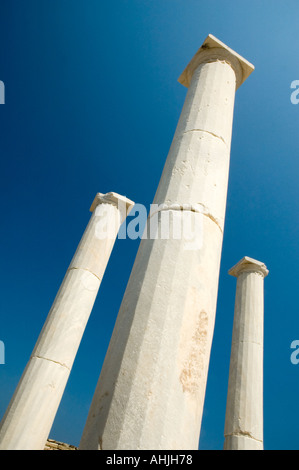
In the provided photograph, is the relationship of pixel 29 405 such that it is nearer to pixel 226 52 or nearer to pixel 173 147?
pixel 173 147

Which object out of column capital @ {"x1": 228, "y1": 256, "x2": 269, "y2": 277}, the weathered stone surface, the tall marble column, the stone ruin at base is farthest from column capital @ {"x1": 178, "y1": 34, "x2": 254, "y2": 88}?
the weathered stone surface

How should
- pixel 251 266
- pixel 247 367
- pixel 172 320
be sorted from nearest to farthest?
pixel 172 320 < pixel 247 367 < pixel 251 266

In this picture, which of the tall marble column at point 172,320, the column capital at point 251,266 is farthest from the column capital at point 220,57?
the column capital at point 251,266

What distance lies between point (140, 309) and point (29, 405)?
603 inches

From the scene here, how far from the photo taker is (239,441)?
2319cm

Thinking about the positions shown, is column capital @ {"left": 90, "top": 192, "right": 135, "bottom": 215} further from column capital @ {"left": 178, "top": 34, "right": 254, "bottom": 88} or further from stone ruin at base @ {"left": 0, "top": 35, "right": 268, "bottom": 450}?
column capital @ {"left": 178, "top": 34, "right": 254, "bottom": 88}

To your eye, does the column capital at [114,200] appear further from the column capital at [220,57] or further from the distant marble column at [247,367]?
the column capital at [220,57]

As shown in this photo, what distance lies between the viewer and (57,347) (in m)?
22.2

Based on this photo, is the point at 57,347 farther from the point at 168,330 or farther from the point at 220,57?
the point at 220,57

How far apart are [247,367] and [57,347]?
15.5 metres

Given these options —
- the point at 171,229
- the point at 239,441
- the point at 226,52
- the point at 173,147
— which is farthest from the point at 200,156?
the point at 239,441

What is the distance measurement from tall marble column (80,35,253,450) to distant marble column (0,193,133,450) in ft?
46.3

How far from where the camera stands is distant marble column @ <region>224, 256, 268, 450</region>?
941 inches

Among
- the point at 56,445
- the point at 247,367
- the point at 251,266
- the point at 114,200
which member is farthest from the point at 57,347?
the point at 56,445
